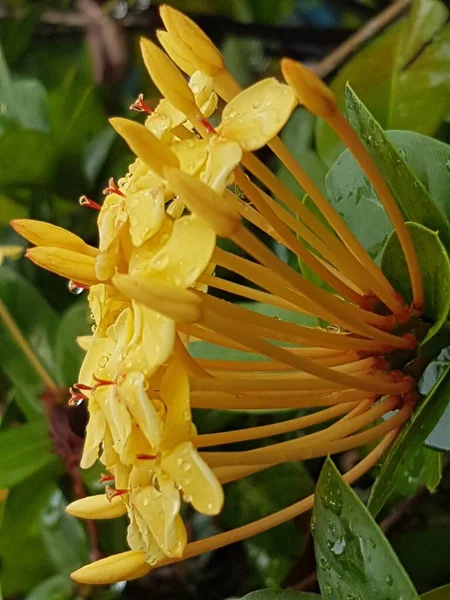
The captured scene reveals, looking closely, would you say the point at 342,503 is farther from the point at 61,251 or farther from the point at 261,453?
the point at 61,251

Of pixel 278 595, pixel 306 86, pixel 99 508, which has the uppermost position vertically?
pixel 306 86

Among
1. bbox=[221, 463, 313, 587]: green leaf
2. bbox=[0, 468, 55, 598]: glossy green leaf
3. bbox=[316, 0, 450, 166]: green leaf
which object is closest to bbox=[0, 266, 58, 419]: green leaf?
bbox=[0, 468, 55, 598]: glossy green leaf

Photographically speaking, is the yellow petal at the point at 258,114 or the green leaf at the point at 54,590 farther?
the green leaf at the point at 54,590

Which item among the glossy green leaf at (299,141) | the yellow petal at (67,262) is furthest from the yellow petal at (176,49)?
the glossy green leaf at (299,141)

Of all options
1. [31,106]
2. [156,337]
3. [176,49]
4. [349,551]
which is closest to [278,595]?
[349,551]

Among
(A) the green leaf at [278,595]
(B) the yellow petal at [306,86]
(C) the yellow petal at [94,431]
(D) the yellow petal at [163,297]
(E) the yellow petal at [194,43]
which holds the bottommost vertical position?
(A) the green leaf at [278,595]

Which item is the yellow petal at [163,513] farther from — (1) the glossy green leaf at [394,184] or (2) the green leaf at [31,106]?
(2) the green leaf at [31,106]

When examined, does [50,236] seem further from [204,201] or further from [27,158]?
[27,158]
